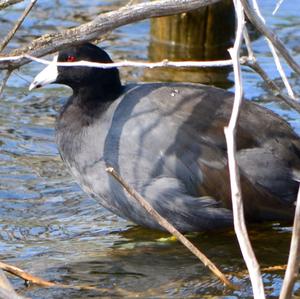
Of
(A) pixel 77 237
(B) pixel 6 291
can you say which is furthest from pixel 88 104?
(B) pixel 6 291

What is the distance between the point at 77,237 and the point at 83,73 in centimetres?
114

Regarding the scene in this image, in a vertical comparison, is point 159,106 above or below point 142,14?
below

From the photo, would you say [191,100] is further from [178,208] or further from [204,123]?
[178,208]

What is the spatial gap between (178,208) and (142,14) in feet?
4.95

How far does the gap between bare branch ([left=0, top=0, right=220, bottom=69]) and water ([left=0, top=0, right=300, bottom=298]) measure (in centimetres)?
124

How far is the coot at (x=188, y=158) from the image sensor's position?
6172 mm

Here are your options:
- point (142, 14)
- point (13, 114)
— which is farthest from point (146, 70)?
point (142, 14)

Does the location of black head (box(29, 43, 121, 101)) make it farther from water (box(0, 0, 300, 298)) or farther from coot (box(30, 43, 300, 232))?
coot (box(30, 43, 300, 232))

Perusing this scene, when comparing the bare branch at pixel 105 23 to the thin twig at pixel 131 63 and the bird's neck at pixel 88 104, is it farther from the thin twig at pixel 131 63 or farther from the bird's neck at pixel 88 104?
the bird's neck at pixel 88 104

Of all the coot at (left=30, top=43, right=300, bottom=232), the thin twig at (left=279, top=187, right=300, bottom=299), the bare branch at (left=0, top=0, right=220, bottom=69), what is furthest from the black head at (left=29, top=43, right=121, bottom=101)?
the thin twig at (left=279, top=187, right=300, bottom=299)

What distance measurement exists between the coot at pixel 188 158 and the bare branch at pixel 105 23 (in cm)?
100

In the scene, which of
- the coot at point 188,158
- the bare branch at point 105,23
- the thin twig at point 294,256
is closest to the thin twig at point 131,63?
the bare branch at point 105,23

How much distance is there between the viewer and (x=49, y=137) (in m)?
8.40

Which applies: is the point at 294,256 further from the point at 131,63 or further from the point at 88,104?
the point at 88,104
